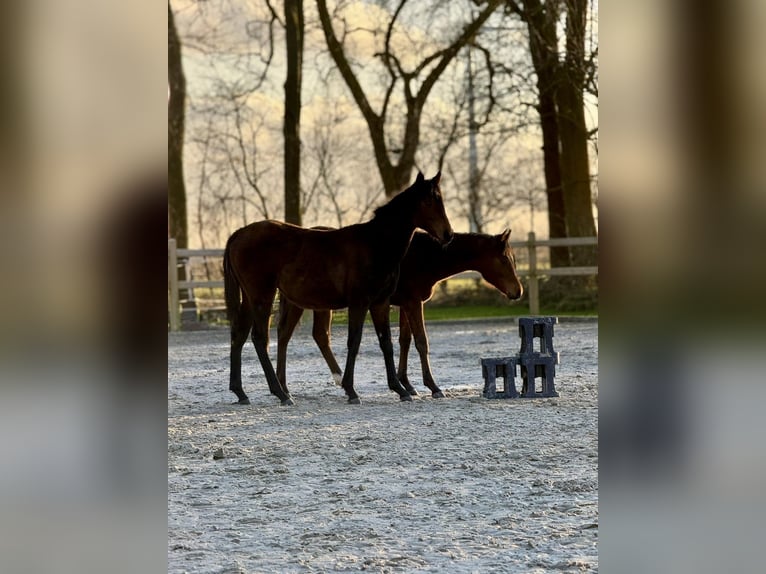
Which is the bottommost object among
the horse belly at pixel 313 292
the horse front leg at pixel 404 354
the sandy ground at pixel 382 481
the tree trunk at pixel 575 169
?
the sandy ground at pixel 382 481

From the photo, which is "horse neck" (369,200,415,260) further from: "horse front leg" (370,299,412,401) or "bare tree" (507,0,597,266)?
"bare tree" (507,0,597,266)

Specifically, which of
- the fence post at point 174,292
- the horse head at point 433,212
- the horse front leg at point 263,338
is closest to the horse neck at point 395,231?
the horse head at point 433,212

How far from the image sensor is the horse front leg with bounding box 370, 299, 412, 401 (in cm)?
799

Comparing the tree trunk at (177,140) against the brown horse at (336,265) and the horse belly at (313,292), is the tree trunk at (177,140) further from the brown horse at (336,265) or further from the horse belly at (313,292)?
the horse belly at (313,292)

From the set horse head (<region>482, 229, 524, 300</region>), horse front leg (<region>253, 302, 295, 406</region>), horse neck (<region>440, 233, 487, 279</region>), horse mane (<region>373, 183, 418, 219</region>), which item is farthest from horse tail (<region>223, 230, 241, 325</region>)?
horse head (<region>482, 229, 524, 300</region>)

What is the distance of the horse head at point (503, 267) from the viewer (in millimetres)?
8391

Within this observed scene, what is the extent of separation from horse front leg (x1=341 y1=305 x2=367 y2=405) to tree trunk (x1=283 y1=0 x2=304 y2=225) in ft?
34.2

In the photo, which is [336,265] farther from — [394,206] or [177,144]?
[177,144]

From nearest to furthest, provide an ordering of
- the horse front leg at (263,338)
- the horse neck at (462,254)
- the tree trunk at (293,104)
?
the horse front leg at (263,338) → the horse neck at (462,254) → the tree trunk at (293,104)
